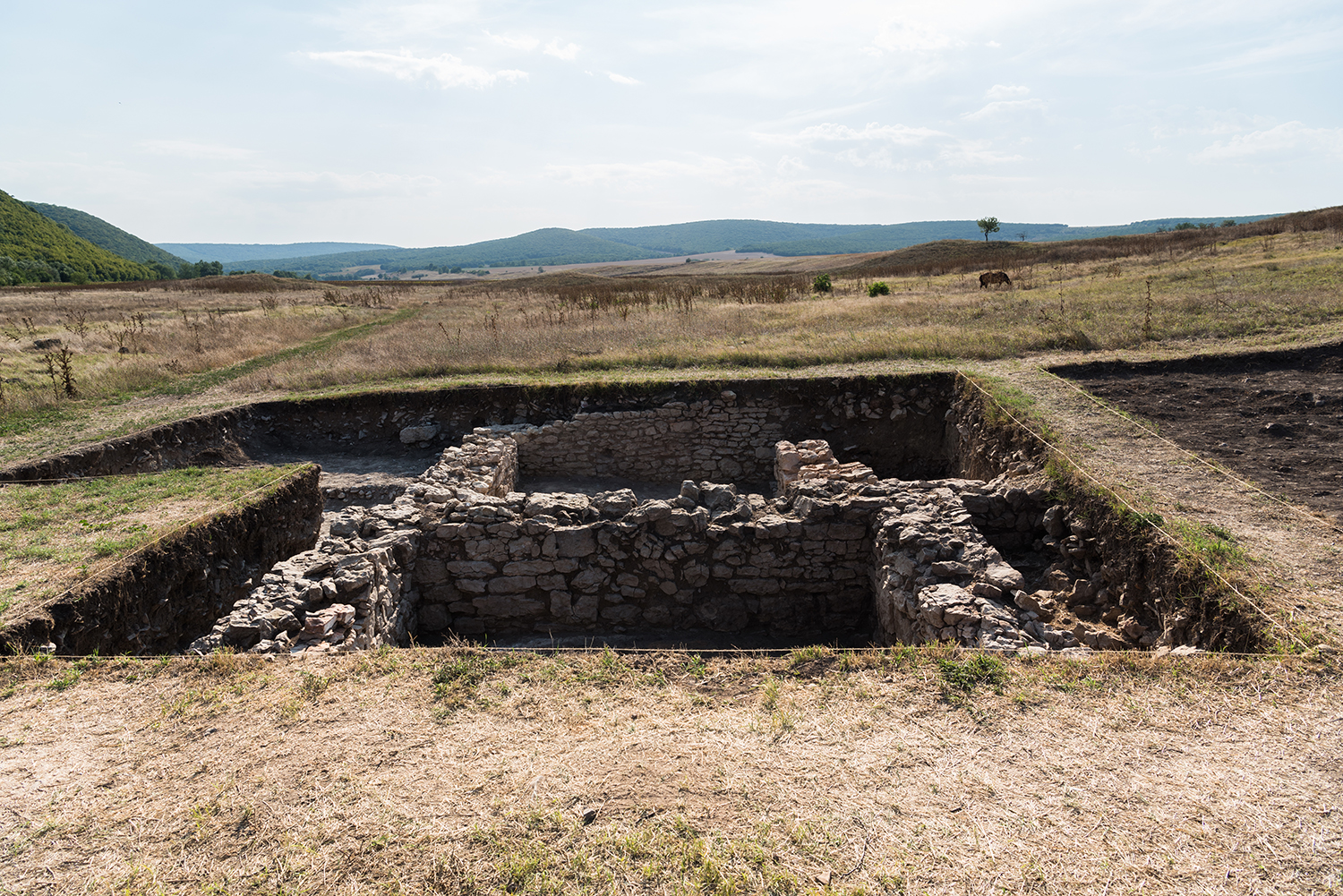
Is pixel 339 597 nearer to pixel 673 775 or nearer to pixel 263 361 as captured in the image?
pixel 673 775

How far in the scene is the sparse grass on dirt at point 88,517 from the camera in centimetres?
564

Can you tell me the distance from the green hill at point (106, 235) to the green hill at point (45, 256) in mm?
58169

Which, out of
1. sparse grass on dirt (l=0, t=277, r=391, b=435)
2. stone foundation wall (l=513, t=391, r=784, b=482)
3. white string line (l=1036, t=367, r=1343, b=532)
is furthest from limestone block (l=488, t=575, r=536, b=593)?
sparse grass on dirt (l=0, t=277, r=391, b=435)

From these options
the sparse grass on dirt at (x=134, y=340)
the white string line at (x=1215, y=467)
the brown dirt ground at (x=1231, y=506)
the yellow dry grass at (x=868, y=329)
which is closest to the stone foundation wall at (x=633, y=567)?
the brown dirt ground at (x=1231, y=506)

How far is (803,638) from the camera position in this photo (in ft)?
23.1

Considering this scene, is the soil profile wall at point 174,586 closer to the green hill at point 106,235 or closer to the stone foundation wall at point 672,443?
the stone foundation wall at point 672,443

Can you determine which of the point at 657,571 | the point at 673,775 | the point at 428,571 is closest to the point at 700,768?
the point at 673,775

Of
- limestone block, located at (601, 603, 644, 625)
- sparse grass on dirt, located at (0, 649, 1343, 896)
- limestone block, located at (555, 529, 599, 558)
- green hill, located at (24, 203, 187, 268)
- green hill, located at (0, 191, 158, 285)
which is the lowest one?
limestone block, located at (601, 603, 644, 625)

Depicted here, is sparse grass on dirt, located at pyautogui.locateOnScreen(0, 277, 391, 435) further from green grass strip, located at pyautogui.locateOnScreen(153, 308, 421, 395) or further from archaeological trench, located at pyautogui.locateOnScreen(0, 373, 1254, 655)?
archaeological trench, located at pyautogui.locateOnScreen(0, 373, 1254, 655)

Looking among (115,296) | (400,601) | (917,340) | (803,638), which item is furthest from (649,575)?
(115,296)

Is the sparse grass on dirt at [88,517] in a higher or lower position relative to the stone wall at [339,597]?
higher

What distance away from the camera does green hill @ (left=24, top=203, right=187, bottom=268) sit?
442ft

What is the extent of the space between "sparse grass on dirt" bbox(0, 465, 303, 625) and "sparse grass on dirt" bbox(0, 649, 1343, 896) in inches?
63.6

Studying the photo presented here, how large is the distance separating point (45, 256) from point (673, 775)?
95373 mm
